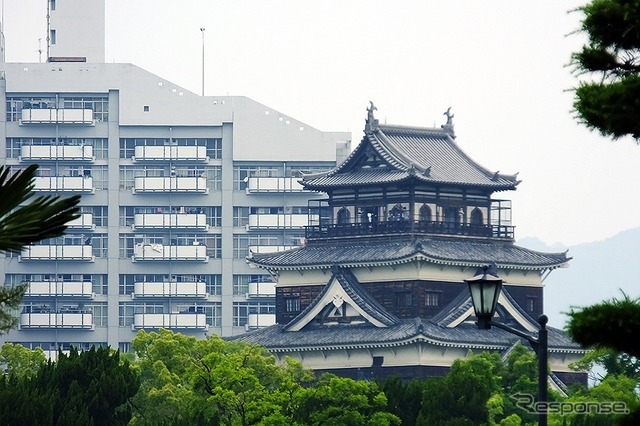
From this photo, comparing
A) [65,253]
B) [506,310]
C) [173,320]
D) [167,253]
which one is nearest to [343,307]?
[506,310]

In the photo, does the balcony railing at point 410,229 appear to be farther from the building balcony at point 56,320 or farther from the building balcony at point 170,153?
the building balcony at point 170,153

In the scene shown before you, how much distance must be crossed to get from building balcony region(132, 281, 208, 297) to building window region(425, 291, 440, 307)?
4490 centimetres

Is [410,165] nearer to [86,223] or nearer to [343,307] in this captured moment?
[343,307]

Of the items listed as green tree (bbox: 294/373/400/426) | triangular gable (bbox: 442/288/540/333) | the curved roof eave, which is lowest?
green tree (bbox: 294/373/400/426)

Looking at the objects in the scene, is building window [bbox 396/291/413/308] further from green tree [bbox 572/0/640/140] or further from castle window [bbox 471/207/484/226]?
green tree [bbox 572/0/640/140]

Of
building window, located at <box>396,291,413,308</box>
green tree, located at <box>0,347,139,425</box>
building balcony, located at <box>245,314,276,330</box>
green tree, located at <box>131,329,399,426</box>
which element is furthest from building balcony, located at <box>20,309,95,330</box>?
green tree, located at <box>0,347,139,425</box>

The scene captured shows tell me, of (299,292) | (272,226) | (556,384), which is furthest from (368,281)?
(272,226)

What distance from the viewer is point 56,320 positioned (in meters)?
117

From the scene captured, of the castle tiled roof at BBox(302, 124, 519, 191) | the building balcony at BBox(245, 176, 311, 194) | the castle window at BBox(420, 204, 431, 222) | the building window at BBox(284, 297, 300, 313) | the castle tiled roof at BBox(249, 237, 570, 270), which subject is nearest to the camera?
the castle tiled roof at BBox(249, 237, 570, 270)

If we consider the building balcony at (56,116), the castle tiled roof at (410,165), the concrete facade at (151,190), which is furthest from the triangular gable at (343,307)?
the building balcony at (56,116)

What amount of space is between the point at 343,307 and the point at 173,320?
43120mm

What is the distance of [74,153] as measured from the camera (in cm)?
12119

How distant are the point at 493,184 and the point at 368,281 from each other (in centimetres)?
714

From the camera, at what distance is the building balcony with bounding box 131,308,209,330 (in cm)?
11638
